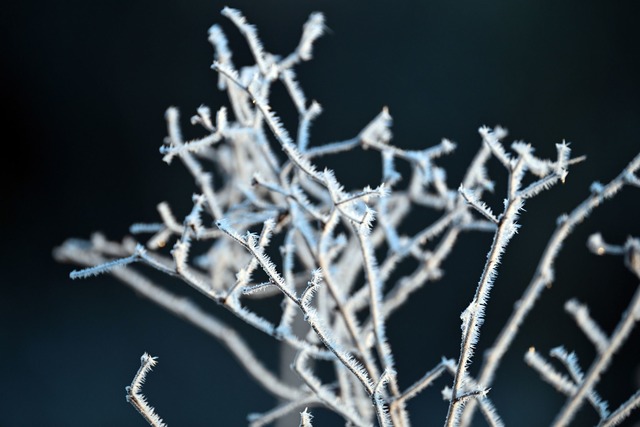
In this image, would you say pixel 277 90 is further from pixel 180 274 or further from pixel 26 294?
pixel 180 274

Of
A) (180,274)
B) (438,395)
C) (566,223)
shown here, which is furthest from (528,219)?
(180,274)

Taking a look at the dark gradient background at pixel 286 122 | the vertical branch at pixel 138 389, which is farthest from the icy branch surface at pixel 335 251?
the dark gradient background at pixel 286 122

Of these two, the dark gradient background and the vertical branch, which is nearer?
the vertical branch

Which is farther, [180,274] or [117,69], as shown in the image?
[117,69]

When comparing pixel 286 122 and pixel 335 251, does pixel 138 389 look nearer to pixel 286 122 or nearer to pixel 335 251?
pixel 335 251

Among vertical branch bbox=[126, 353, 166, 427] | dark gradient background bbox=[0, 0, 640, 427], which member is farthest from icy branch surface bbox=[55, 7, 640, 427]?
dark gradient background bbox=[0, 0, 640, 427]

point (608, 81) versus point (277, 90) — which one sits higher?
point (277, 90)

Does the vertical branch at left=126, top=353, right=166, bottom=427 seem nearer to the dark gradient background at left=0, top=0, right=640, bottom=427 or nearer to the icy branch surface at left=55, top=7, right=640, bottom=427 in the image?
the icy branch surface at left=55, top=7, right=640, bottom=427

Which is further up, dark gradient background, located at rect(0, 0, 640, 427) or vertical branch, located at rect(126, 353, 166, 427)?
dark gradient background, located at rect(0, 0, 640, 427)
